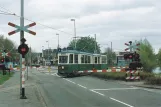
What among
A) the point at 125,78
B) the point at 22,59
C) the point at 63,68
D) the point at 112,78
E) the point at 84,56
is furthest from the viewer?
the point at 84,56

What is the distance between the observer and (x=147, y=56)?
53.5m

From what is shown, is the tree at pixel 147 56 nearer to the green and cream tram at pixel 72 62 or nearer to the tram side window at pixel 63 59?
the green and cream tram at pixel 72 62

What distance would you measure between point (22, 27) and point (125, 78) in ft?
57.8

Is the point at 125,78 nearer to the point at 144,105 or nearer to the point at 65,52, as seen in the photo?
the point at 65,52

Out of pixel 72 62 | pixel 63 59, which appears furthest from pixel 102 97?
pixel 63 59

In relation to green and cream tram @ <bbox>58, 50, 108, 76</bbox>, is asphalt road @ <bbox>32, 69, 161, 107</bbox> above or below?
below

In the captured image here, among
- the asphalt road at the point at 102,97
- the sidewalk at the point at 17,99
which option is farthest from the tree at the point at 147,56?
the sidewalk at the point at 17,99

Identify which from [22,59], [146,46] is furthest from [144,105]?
[146,46]

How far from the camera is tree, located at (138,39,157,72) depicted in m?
51.8

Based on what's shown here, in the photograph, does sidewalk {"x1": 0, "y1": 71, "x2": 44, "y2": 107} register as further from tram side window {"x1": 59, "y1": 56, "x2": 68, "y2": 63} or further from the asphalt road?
tram side window {"x1": 59, "y1": 56, "x2": 68, "y2": 63}

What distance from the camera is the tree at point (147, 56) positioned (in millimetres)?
51750

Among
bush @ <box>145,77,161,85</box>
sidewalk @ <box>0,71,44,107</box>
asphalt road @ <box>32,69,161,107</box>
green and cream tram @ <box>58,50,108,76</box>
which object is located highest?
green and cream tram @ <box>58,50,108,76</box>

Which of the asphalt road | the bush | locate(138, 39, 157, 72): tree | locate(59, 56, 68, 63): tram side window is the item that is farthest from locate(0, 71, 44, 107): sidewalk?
locate(138, 39, 157, 72): tree

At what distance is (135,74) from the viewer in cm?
3466
